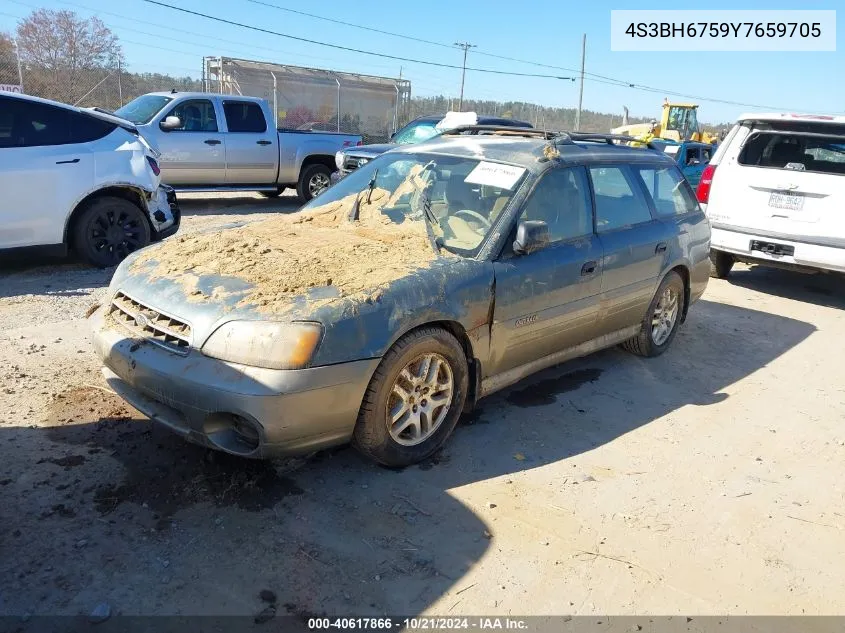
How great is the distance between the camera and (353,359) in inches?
125

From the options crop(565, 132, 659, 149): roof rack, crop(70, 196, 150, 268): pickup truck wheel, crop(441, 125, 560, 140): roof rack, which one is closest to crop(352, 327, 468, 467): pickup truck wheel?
crop(441, 125, 560, 140): roof rack

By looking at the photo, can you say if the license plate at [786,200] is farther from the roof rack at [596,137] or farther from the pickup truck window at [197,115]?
the pickup truck window at [197,115]

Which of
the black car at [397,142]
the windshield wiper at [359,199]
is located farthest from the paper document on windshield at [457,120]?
the windshield wiper at [359,199]

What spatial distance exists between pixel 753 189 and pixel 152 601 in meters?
7.43

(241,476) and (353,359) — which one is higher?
(353,359)

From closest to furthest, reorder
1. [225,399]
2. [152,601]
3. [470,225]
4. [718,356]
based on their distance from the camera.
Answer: [152,601], [225,399], [470,225], [718,356]

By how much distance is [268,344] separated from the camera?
304 cm

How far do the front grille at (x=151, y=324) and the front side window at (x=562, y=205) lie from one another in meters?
2.03

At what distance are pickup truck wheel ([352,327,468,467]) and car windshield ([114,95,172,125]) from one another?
29.4 ft

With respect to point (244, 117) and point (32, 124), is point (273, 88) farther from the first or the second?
point (32, 124)

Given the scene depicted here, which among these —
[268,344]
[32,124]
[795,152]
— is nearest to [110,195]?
[32,124]

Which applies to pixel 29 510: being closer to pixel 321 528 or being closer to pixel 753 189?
pixel 321 528

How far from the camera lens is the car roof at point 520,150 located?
442cm

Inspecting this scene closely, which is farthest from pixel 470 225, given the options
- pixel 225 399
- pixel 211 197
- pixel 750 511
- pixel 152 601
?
pixel 211 197
